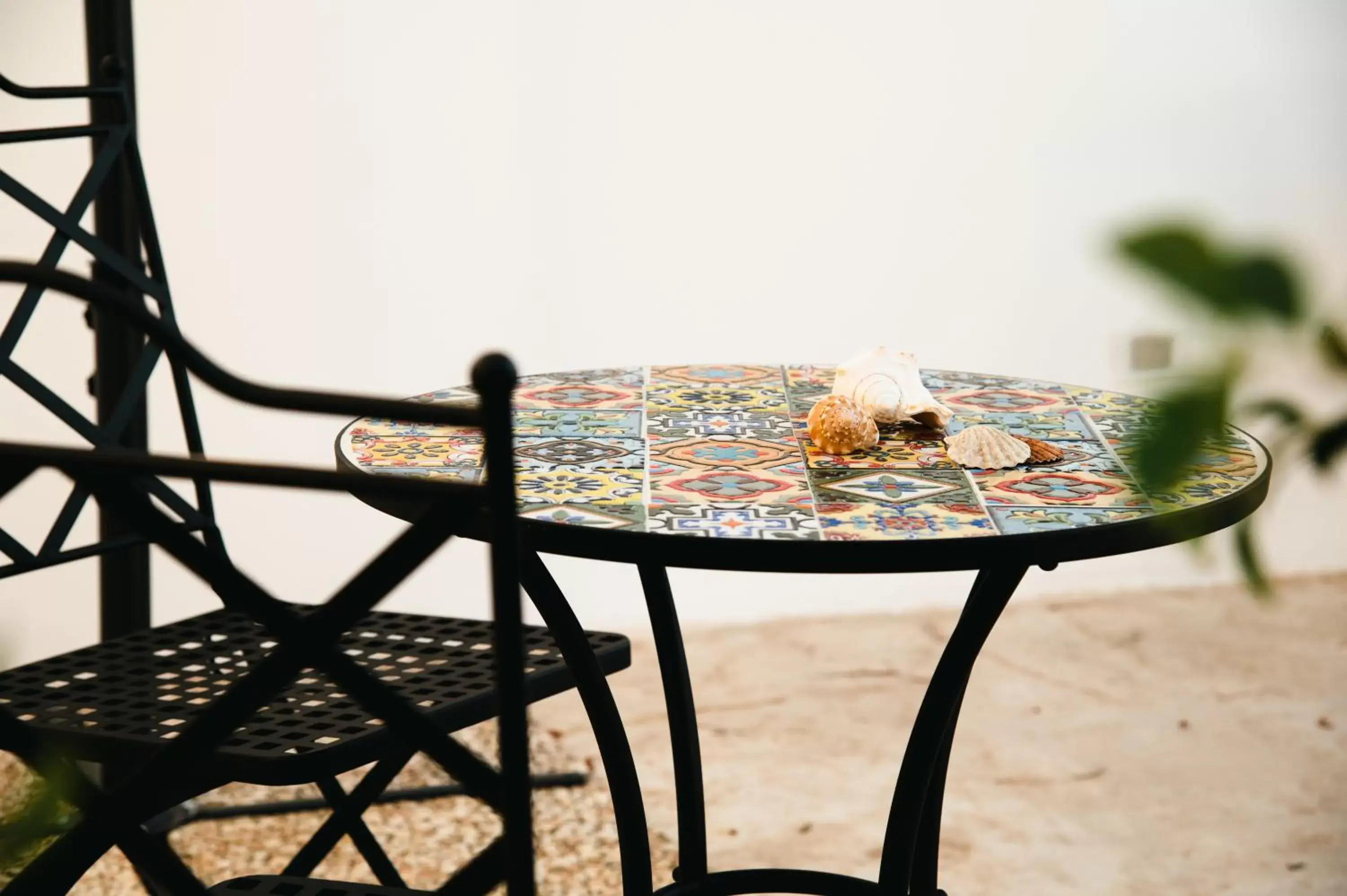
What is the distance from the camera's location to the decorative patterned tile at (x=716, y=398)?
196 centimetres

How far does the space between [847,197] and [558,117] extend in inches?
33.5

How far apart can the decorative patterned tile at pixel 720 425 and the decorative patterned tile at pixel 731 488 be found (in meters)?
0.19

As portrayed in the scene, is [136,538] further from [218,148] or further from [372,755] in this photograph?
[218,148]

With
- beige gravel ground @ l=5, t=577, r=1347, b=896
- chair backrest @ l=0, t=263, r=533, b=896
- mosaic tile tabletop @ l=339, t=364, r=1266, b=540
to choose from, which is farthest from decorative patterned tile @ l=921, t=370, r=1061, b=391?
chair backrest @ l=0, t=263, r=533, b=896

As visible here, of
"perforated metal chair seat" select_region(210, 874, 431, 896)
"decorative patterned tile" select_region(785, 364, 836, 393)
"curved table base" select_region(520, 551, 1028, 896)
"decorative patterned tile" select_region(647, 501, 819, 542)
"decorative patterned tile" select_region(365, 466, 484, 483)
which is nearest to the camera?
"perforated metal chair seat" select_region(210, 874, 431, 896)

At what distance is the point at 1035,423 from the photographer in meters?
1.85

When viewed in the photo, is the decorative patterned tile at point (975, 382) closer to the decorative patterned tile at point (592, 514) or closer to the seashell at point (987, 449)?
the seashell at point (987, 449)

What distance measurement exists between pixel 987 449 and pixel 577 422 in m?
0.54

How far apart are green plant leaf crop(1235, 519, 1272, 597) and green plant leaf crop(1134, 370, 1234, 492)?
2 cm

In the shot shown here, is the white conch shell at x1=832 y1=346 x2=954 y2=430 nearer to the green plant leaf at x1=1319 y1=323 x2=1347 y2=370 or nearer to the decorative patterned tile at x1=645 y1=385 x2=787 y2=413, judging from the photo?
the decorative patterned tile at x1=645 y1=385 x2=787 y2=413

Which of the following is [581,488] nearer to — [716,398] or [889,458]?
[889,458]

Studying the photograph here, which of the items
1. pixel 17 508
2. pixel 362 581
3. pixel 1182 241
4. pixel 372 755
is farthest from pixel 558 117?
pixel 1182 241

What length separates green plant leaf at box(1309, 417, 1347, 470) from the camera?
23cm

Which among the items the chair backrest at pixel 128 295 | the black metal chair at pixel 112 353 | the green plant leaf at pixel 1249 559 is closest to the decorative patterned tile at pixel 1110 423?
the black metal chair at pixel 112 353
